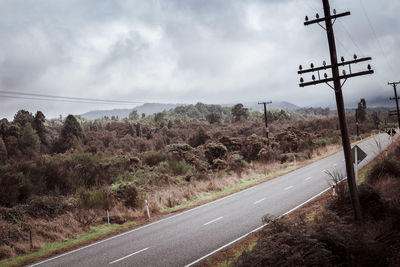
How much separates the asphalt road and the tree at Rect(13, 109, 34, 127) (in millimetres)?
47762

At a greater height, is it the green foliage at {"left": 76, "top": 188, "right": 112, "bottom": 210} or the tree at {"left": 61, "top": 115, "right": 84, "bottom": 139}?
the tree at {"left": 61, "top": 115, "right": 84, "bottom": 139}

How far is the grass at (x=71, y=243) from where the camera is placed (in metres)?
10.4

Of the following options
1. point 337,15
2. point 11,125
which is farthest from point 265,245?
point 11,125

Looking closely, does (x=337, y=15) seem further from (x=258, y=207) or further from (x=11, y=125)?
(x=11, y=125)

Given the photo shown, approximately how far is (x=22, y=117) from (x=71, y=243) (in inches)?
2062

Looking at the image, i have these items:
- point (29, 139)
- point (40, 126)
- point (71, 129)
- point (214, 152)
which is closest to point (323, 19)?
point (214, 152)

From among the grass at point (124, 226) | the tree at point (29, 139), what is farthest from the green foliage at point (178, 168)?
the tree at point (29, 139)

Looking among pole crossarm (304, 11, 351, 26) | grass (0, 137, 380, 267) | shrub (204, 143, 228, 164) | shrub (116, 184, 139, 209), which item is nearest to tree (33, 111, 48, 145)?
shrub (204, 143, 228, 164)

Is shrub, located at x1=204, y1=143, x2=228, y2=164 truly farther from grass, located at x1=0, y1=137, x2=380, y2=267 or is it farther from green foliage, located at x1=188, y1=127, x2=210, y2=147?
green foliage, located at x1=188, y1=127, x2=210, y2=147

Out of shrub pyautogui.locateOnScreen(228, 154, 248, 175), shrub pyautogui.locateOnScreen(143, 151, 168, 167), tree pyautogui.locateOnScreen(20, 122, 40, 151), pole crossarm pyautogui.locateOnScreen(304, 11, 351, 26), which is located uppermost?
pole crossarm pyautogui.locateOnScreen(304, 11, 351, 26)

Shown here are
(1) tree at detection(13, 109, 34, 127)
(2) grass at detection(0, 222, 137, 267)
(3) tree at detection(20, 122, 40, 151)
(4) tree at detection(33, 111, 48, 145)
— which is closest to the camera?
(2) grass at detection(0, 222, 137, 267)

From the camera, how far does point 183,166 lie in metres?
26.1

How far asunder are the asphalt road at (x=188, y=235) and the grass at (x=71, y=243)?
69cm

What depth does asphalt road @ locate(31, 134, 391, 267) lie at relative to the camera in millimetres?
9117
